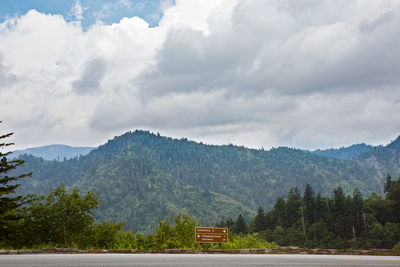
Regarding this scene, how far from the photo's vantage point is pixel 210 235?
62.2ft

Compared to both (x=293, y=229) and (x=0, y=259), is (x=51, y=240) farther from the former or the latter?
(x=293, y=229)

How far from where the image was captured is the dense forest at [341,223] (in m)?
134

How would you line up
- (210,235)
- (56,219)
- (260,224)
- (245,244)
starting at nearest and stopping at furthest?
(210,235) < (245,244) < (56,219) < (260,224)

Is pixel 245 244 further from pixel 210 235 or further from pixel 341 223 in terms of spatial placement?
pixel 341 223

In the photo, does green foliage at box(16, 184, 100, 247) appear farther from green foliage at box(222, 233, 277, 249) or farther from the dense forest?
the dense forest

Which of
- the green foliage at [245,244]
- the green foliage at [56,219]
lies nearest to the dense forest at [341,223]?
the green foliage at [245,244]

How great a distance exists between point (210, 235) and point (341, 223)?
13911 centimetres

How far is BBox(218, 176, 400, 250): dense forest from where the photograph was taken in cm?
13412

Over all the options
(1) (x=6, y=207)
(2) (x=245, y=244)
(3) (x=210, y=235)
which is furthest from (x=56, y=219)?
(2) (x=245, y=244)

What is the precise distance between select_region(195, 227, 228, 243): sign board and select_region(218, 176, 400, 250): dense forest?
126 meters

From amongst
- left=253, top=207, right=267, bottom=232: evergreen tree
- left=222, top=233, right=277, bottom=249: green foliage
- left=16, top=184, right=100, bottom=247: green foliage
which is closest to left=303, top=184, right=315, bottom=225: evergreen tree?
left=253, top=207, right=267, bottom=232: evergreen tree

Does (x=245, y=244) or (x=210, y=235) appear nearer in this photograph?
(x=210, y=235)

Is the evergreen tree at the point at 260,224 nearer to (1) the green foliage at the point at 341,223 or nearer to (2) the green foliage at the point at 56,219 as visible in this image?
(1) the green foliage at the point at 341,223

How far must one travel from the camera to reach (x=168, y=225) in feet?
68.6
